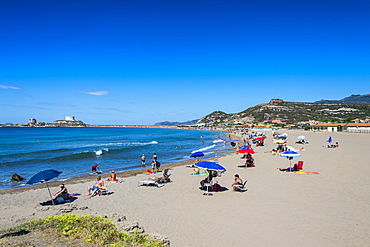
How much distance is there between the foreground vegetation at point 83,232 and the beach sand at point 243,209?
1.18 meters

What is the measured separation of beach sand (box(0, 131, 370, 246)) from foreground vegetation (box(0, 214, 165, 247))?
46.3 inches

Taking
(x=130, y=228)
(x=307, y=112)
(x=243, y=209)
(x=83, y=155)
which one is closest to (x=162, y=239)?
(x=130, y=228)

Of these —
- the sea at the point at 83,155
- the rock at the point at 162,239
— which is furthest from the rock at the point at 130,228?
the sea at the point at 83,155

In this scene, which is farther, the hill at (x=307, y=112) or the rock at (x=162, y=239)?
the hill at (x=307, y=112)

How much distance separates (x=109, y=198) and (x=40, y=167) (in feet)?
46.6

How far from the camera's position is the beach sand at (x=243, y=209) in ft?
21.5

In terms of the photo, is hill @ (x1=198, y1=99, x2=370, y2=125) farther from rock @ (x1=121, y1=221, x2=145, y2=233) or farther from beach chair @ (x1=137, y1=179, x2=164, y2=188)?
rock @ (x1=121, y1=221, x2=145, y2=233)

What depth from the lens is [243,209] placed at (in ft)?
28.5

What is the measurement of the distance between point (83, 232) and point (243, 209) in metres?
5.21

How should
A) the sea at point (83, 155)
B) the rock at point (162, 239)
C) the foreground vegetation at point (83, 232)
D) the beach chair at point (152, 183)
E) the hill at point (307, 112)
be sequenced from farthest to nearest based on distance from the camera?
1. the hill at point (307, 112)
2. the sea at point (83, 155)
3. the beach chair at point (152, 183)
4. the rock at point (162, 239)
5. the foreground vegetation at point (83, 232)

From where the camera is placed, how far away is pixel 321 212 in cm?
816

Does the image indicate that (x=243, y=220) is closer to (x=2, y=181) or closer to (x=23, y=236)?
(x=23, y=236)

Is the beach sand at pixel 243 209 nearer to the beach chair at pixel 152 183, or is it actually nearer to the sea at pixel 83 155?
the beach chair at pixel 152 183

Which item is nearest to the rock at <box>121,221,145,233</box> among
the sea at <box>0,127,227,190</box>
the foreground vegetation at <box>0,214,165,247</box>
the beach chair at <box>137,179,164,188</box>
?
the foreground vegetation at <box>0,214,165,247</box>
